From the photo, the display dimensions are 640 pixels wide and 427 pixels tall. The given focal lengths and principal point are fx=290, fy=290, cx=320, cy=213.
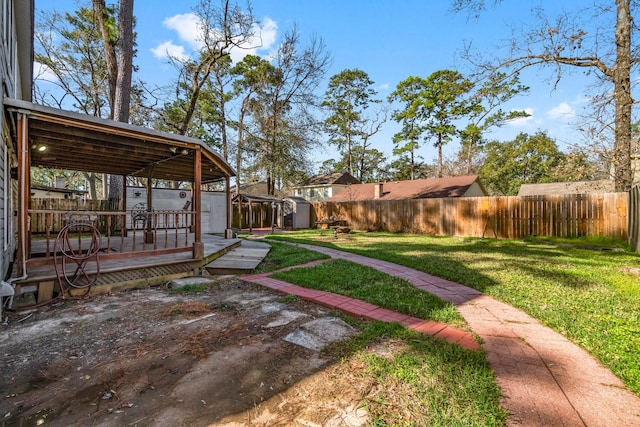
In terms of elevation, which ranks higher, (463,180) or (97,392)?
(463,180)

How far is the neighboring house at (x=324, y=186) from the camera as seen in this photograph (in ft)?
89.4

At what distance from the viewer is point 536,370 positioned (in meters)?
1.99

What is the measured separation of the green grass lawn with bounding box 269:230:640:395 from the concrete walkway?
146 millimetres

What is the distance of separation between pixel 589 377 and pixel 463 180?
757 inches

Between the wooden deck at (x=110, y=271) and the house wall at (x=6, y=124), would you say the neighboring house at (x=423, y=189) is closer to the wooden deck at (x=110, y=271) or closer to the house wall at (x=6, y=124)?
the wooden deck at (x=110, y=271)

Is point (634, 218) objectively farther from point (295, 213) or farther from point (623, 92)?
point (295, 213)

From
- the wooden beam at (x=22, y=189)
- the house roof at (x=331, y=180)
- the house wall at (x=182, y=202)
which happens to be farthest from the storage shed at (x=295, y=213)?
the wooden beam at (x=22, y=189)

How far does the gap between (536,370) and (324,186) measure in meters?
25.8

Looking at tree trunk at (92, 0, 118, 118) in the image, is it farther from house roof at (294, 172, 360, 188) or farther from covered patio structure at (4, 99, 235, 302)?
house roof at (294, 172, 360, 188)

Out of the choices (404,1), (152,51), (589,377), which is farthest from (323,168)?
(589,377)

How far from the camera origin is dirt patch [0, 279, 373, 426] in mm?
1556

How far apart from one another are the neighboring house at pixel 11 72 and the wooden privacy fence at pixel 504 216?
517 inches

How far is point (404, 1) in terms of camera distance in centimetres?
900

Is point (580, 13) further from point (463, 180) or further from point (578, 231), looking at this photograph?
point (463, 180)
